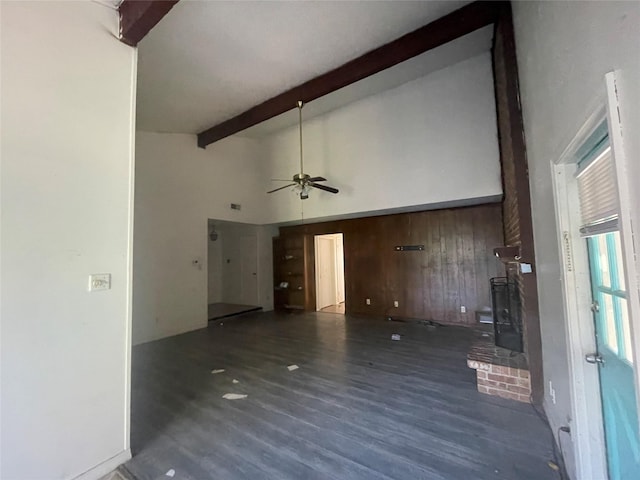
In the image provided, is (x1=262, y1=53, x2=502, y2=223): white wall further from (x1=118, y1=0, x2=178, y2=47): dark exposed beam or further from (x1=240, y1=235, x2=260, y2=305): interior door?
(x1=118, y1=0, x2=178, y2=47): dark exposed beam

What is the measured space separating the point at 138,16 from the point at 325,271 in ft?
23.0

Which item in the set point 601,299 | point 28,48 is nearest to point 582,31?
point 601,299

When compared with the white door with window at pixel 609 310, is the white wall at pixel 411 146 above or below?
above

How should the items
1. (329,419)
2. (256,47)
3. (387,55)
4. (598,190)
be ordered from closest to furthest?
(598,190)
(329,419)
(256,47)
(387,55)

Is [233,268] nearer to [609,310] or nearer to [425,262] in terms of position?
[425,262]

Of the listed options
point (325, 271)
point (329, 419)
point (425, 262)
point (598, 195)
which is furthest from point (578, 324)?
point (325, 271)

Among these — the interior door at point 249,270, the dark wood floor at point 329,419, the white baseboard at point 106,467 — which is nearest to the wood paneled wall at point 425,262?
the dark wood floor at point 329,419

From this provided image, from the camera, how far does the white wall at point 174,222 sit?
5.30m

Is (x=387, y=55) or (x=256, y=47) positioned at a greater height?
(x=387, y=55)

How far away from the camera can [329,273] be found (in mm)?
8609

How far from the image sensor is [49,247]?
1782 mm

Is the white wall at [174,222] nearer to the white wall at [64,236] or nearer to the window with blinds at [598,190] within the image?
the white wall at [64,236]

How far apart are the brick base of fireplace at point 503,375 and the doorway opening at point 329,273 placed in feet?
15.5

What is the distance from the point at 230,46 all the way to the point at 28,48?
92.3 inches
